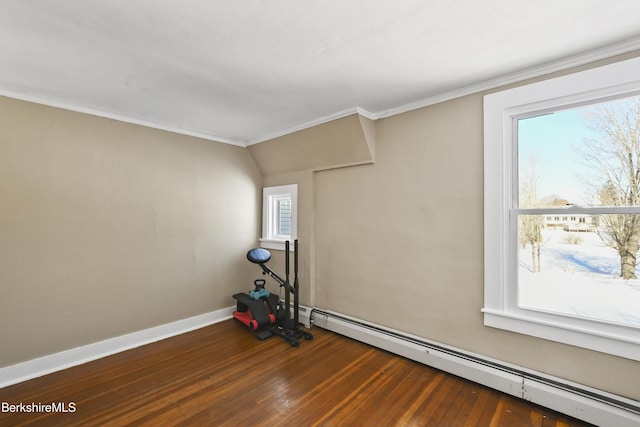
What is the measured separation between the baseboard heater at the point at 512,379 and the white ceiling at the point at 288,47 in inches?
83.7

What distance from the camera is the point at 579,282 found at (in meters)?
1.98

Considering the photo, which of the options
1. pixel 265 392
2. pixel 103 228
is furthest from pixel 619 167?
pixel 103 228

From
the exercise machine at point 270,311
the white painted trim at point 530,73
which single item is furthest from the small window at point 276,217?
the white painted trim at point 530,73

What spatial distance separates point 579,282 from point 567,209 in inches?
19.9

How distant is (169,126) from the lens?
3.27 metres

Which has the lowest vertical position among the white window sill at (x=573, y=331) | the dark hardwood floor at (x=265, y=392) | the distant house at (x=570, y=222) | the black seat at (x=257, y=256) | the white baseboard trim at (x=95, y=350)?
the dark hardwood floor at (x=265, y=392)

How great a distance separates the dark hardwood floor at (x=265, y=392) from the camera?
74.9 inches

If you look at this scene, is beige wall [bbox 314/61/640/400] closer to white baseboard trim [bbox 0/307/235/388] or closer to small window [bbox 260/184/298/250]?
small window [bbox 260/184/298/250]

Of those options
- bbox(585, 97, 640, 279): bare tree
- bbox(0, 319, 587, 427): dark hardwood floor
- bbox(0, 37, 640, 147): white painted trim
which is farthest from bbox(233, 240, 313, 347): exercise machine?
bbox(585, 97, 640, 279): bare tree

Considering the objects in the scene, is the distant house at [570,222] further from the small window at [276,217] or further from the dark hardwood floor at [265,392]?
the small window at [276,217]

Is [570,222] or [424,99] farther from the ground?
[424,99]

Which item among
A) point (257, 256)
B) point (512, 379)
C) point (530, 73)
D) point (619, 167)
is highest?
point (530, 73)

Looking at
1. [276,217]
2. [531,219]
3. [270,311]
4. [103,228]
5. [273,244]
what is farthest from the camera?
[276,217]

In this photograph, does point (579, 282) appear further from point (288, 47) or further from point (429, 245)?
point (288, 47)
